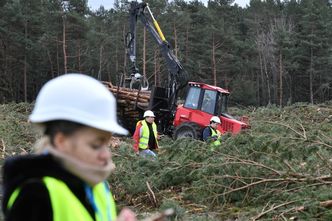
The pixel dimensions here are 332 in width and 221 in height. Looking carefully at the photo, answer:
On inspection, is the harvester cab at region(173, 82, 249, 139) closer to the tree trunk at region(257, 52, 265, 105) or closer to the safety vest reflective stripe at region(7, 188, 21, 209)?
the safety vest reflective stripe at region(7, 188, 21, 209)

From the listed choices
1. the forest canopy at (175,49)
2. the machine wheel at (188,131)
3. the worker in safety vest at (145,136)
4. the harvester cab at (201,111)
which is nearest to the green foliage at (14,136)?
the worker in safety vest at (145,136)

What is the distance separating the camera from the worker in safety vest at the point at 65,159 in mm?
1288

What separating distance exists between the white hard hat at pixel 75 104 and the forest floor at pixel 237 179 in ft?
13.6

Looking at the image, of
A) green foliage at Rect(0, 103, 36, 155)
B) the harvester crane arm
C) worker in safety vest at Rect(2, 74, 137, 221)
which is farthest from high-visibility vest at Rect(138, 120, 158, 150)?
worker in safety vest at Rect(2, 74, 137, 221)

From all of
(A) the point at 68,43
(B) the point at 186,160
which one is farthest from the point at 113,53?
(B) the point at 186,160

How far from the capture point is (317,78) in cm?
4678

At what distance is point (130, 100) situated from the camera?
1549 centimetres

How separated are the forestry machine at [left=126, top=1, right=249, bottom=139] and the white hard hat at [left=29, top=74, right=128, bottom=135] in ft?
36.2

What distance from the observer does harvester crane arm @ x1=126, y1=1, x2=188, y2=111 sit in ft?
49.9

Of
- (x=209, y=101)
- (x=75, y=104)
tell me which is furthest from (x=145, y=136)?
(x=75, y=104)

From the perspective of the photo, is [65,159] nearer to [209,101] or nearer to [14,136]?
[14,136]

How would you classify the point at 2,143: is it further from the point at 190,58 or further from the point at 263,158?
the point at 190,58

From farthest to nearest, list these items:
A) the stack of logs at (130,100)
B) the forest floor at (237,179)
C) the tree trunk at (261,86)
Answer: the tree trunk at (261,86) → the stack of logs at (130,100) → the forest floor at (237,179)

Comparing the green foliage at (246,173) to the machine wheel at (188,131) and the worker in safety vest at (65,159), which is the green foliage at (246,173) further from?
the machine wheel at (188,131)
